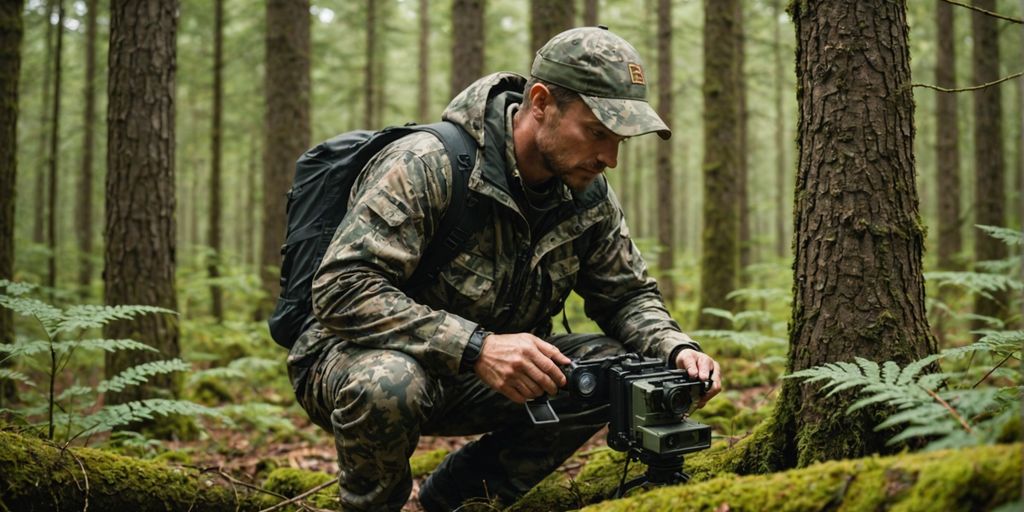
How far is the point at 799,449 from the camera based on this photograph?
2996 millimetres

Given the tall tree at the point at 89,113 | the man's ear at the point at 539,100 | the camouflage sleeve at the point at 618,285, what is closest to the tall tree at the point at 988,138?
the camouflage sleeve at the point at 618,285

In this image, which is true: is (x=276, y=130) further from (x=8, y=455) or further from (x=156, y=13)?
(x=8, y=455)

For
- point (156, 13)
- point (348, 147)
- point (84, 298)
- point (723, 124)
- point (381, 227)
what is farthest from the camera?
point (84, 298)

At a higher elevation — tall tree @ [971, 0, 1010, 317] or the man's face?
tall tree @ [971, 0, 1010, 317]

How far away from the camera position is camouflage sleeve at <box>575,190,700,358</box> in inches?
147

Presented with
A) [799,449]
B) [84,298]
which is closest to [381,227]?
[799,449]

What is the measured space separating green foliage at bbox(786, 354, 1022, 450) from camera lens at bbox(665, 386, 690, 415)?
1.57 feet

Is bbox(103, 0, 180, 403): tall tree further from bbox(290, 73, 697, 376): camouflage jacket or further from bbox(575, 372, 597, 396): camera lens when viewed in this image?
bbox(575, 372, 597, 396): camera lens

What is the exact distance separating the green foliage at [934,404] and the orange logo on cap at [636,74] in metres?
1.55

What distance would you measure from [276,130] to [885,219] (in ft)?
29.9

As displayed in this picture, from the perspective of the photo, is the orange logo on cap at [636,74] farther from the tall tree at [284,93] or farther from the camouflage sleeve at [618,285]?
the tall tree at [284,93]

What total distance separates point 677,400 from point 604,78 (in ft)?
4.92

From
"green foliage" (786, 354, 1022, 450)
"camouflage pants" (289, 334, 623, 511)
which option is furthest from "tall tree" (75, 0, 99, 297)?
"green foliage" (786, 354, 1022, 450)

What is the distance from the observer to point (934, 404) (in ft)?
7.04
